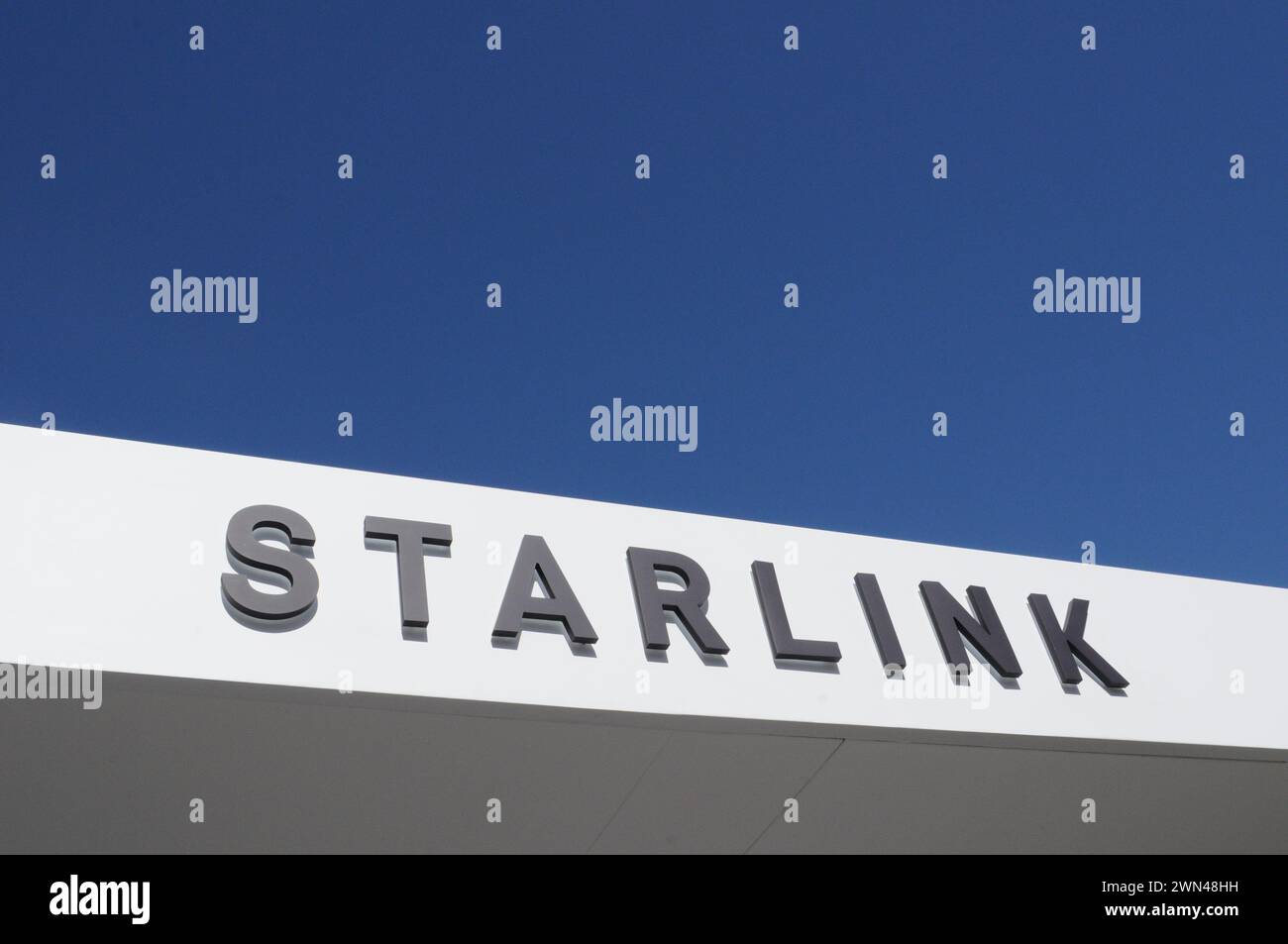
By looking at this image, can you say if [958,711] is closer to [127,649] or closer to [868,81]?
[127,649]

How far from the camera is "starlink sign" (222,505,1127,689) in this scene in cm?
425

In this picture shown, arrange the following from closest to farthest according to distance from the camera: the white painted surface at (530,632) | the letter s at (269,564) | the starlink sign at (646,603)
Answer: the white painted surface at (530,632) < the letter s at (269,564) < the starlink sign at (646,603)

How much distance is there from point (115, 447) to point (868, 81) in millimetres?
4256

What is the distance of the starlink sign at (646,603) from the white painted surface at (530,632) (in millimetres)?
46

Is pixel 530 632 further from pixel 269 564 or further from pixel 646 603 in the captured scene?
pixel 269 564

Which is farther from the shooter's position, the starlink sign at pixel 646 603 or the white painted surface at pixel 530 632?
Answer: the starlink sign at pixel 646 603

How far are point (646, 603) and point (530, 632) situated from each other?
0.47 metres

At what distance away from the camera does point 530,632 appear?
4.53 metres

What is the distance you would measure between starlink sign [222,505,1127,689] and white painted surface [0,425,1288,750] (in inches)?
1.8

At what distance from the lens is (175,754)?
176 inches

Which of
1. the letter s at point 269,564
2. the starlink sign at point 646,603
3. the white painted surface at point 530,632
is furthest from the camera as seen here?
the starlink sign at point 646,603

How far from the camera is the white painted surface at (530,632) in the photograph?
4016 millimetres
